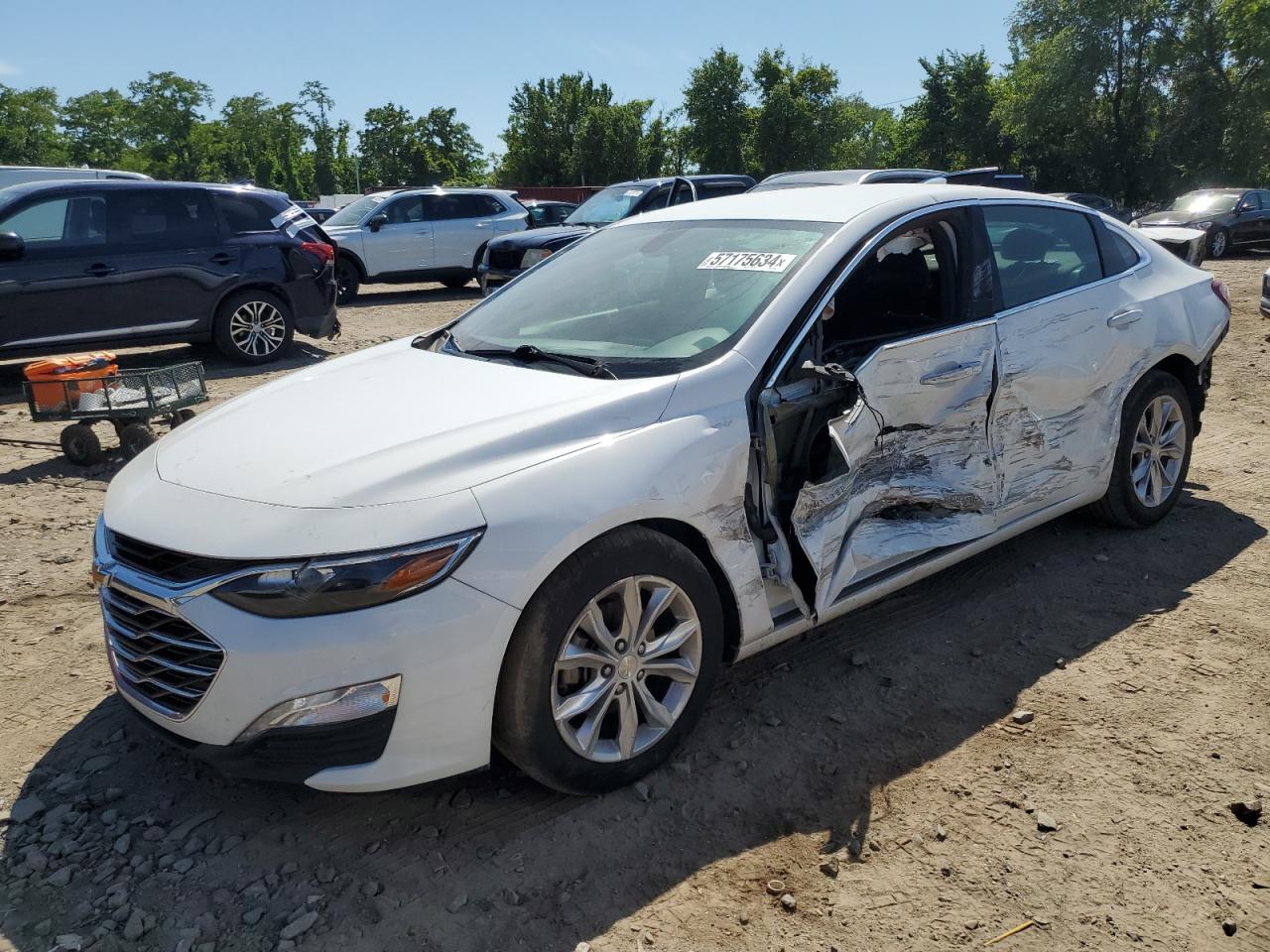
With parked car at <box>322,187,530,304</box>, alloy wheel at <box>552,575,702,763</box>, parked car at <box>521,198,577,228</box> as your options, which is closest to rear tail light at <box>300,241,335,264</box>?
parked car at <box>322,187,530,304</box>

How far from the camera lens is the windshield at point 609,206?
523 inches

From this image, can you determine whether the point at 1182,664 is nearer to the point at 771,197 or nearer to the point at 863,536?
the point at 863,536

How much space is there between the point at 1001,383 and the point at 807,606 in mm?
1326

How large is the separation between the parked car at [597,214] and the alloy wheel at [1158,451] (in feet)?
25.2

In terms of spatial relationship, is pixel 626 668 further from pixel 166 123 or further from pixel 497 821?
pixel 166 123

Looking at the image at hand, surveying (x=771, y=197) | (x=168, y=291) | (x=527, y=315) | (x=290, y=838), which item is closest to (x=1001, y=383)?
(x=771, y=197)

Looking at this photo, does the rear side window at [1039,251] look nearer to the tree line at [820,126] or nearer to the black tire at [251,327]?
the black tire at [251,327]

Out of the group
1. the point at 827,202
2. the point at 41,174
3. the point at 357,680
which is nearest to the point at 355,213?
the point at 41,174

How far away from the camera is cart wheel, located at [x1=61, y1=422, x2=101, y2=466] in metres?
6.09

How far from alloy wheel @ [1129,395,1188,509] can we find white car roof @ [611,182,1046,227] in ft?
4.05

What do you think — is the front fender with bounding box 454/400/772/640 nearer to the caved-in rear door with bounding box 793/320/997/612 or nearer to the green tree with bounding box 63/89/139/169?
the caved-in rear door with bounding box 793/320/997/612

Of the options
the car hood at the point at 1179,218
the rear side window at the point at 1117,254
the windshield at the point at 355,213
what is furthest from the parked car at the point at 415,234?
the car hood at the point at 1179,218

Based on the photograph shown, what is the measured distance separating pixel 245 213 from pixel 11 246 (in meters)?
2.09

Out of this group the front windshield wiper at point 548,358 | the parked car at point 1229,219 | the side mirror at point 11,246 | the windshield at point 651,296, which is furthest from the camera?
the parked car at point 1229,219
